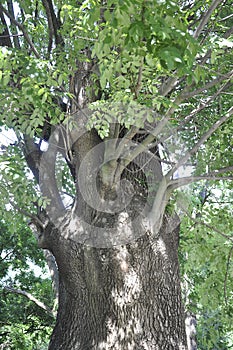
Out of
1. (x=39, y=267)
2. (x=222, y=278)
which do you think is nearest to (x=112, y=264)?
(x=222, y=278)

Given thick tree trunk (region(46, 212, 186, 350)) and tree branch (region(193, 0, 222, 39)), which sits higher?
tree branch (region(193, 0, 222, 39))

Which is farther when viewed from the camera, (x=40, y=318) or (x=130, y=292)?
(x=40, y=318)

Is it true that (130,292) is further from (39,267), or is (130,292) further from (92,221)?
(39,267)

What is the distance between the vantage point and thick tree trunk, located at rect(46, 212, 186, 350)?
356cm

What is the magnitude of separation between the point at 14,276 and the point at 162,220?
815 centimetres

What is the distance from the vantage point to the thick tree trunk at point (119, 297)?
356 centimetres

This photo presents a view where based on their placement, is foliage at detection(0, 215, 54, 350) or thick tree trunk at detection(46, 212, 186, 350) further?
foliage at detection(0, 215, 54, 350)

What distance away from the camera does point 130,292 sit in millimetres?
3652

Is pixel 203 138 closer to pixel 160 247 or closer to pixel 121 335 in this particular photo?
pixel 160 247

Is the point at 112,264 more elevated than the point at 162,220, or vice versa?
the point at 162,220

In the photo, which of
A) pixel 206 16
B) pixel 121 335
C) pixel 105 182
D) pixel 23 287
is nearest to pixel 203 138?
pixel 105 182

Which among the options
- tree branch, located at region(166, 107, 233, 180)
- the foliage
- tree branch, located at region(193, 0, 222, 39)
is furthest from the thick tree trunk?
the foliage

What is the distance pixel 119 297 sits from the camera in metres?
3.63

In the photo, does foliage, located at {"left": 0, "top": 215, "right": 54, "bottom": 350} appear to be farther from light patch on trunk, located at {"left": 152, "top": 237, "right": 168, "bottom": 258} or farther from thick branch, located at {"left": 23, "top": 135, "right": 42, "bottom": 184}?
light patch on trunk, located at {"left": 152, "top": 237, "right": 168, "bottom": 258}
